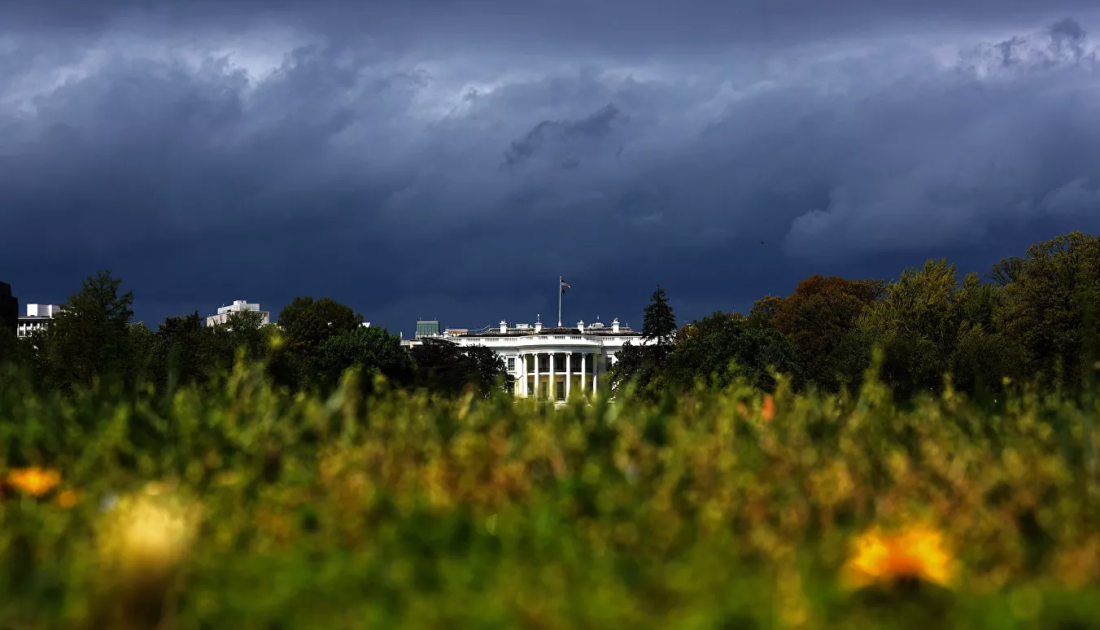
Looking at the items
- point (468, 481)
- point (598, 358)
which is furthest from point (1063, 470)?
point (598, 358)

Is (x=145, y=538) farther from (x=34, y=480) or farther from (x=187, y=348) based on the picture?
(x=187, y=348)

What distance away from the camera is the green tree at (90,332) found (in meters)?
31.4

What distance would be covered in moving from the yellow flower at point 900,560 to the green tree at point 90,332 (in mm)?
26977

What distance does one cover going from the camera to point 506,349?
15100cm

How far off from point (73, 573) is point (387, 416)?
3.66m

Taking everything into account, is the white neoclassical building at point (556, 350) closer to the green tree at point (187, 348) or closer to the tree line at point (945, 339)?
the green tree at point (187, 348)

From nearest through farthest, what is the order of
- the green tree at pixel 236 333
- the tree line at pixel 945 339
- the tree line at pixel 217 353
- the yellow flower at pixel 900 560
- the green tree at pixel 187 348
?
the yellow flower at pixel 900 560 → the tree line at pixel 217 353 → the green tree at pixel 187 348 → the tree line at pixel 945 339 → the green tree at pixel 236 333

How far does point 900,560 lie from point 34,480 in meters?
4.76

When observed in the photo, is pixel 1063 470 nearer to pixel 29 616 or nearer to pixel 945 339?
pixel 29 616

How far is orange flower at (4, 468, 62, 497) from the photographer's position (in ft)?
23.1

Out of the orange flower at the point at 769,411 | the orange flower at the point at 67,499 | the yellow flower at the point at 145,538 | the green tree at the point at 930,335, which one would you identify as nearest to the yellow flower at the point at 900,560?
the yellow flower at the point at 145,538

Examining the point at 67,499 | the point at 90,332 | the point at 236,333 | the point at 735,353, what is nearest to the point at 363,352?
the point at 236,333

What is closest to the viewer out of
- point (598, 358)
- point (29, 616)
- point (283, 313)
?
point (29, 616)

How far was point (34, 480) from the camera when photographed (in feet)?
23.3
